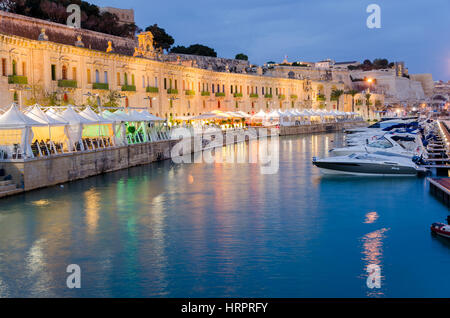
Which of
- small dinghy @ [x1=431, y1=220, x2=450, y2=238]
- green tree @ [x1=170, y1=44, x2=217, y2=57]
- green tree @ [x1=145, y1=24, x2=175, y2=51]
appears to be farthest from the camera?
green tree @ [x1=170, y1=44, x2=217, y2=57]

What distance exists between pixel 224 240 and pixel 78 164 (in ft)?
43.6

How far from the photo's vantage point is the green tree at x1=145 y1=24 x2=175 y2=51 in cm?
9344

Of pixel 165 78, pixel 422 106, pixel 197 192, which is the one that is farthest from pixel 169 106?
pixel 422 106

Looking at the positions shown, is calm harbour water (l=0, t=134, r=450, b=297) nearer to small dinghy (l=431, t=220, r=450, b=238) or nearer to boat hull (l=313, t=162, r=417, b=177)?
small dinghy (l=431, t=220, r=450, b=238)

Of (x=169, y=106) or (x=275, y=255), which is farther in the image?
(x=169, y=106)

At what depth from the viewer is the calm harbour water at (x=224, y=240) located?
12.3m

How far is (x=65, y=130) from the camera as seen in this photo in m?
26.9

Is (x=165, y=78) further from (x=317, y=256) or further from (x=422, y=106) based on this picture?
(x=422, y=106)

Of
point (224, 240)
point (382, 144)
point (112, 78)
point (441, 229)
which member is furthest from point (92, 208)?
point (112, 78)

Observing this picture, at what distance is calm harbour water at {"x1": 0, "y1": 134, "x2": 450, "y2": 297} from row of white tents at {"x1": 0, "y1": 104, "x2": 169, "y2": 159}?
214 cm

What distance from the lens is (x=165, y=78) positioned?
59.2 m

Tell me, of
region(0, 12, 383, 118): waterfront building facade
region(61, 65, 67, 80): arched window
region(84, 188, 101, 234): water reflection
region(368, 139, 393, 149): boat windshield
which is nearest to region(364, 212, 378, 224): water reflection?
region(84, 188, 101, 234): water reflection

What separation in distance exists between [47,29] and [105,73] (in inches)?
304

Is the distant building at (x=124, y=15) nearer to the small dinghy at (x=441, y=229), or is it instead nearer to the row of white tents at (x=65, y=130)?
the row of white tents at (x=65, y=130)
